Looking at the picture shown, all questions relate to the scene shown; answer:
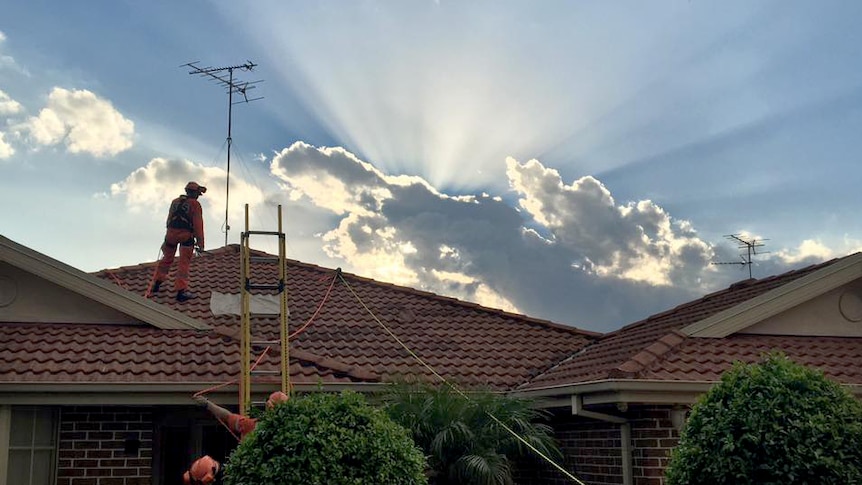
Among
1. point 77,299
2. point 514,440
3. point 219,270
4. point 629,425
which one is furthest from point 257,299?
point 629,425

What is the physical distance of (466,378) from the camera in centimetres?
1470

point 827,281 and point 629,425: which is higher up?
point 827,281

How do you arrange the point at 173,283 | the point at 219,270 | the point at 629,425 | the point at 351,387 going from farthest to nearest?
the point at 219,270, the point at 173,283, the point at 351,387, the point at 629,425

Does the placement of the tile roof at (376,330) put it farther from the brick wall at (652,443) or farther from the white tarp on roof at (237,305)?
the brick wall at (652,443)

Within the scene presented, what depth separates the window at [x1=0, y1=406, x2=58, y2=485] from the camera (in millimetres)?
11836

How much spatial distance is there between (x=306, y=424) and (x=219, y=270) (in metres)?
10.1

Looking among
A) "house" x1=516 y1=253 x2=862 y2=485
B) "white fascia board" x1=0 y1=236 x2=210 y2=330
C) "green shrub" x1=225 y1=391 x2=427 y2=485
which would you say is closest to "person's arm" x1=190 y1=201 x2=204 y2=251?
"white fascia board" x1=0 y1=236 x2=210 y2=330

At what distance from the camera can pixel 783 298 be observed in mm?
13789

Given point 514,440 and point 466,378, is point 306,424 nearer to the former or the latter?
point 514,440

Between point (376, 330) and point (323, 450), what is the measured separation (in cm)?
749

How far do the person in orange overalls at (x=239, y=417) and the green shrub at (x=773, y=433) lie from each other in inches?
151

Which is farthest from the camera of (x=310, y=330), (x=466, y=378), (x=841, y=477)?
(x=310, y=330)

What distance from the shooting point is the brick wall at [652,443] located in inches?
452

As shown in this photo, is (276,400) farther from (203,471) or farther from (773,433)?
(773,433)
